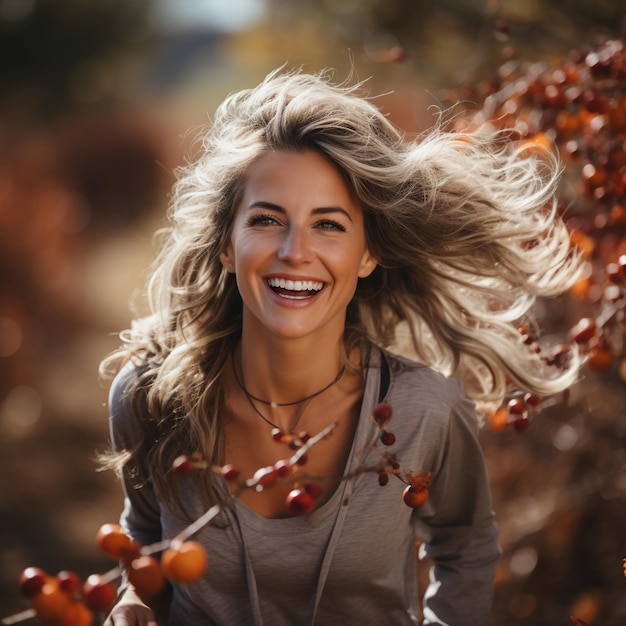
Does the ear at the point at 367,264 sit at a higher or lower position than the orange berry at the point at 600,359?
higher

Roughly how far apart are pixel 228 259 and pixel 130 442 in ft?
1.93

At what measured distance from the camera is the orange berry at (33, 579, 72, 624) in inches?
49.9

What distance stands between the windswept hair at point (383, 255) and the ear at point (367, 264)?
2 centimetres

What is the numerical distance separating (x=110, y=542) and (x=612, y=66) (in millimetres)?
1716

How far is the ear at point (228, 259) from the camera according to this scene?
227 centimetres

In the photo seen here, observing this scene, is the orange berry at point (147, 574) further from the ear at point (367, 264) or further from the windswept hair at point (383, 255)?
the ear at point (367, 264)

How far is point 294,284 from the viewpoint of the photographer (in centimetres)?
202

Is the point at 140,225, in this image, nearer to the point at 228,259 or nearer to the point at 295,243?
→ the point at 228,259

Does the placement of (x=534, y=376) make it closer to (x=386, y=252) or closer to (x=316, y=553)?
(x=386, y=252)

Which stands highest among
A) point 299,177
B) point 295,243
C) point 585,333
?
point 299,177

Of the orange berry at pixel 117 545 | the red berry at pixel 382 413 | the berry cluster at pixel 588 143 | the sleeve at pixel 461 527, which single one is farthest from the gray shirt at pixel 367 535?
the orange berry at pixel 117 545

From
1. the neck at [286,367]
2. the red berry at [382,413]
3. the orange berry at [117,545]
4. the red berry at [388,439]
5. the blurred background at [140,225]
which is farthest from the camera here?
the blurred background at [140,225]

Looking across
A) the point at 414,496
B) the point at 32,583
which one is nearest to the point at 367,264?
the point at 414,496

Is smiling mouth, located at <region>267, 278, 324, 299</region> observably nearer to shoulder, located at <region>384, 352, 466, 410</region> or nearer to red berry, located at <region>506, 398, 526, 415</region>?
shoulder, located at <region>384, 352, 466, 410</region>
